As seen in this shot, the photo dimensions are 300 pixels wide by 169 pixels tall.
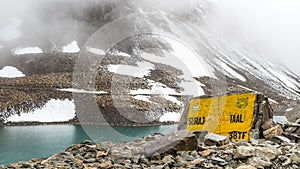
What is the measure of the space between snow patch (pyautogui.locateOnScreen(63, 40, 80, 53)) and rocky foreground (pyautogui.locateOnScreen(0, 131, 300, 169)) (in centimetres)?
14124

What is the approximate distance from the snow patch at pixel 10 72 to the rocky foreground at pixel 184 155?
11461 cm

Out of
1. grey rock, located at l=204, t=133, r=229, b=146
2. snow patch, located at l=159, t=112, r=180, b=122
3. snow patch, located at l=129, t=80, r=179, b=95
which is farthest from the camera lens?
snow patch, located at l=129, t=80, r=179, b=95

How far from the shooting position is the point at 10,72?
403 ft

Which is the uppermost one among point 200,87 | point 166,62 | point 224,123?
point 166,62

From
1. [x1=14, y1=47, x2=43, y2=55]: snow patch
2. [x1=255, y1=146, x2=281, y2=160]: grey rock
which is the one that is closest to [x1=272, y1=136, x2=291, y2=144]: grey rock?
[x1=255, y1=146, x2=281, y2=160]: grey rock

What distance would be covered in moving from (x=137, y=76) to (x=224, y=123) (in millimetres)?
121854

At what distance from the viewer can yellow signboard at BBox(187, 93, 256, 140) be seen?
14875 mm

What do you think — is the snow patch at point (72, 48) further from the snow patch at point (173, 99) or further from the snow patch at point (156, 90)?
the snow patch at point (173, 99)

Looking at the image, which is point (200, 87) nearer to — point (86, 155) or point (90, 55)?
point (90, 55)

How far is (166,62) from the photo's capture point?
157 meters

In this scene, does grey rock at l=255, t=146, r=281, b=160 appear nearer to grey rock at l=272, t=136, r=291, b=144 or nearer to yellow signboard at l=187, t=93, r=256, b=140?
grey rock at l=272, t=136, r=291, b=144

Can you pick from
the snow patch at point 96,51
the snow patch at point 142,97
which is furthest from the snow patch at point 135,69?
the snow patch at point 142,97

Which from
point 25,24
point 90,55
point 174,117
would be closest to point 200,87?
point 174,117

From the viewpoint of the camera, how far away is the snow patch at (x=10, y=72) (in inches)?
4717
